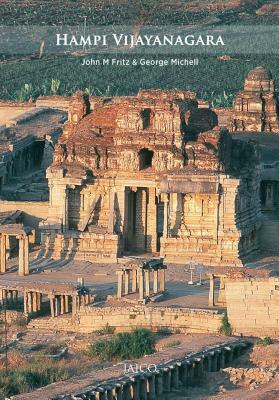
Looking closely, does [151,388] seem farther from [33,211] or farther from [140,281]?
[33,211]

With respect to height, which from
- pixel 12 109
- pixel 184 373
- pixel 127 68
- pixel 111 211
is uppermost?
pixel 127 68

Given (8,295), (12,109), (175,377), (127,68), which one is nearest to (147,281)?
(8,295)

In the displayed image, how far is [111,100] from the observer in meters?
84.1

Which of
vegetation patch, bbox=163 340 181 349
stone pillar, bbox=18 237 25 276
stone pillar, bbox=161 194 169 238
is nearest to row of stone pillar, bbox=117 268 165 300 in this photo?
stone pillar, bbox=18 237 25 276

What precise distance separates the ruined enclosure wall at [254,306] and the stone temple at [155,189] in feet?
30.3

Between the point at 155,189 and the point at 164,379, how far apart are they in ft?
53.7

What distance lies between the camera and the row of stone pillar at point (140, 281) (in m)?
67.6

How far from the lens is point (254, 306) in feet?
209

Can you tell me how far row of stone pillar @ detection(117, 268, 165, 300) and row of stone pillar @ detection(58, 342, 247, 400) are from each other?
5600 millimetres

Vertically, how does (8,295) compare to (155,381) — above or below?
above

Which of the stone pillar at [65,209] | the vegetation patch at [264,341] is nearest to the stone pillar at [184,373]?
the vegetation patch at [264,341]

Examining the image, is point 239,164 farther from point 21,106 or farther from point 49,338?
point 21,106

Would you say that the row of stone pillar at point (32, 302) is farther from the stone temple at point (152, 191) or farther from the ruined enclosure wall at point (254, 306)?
→ the stone temple at point (152, 191)

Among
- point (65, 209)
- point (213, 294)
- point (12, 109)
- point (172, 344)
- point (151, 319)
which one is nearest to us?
point (172, 344)
